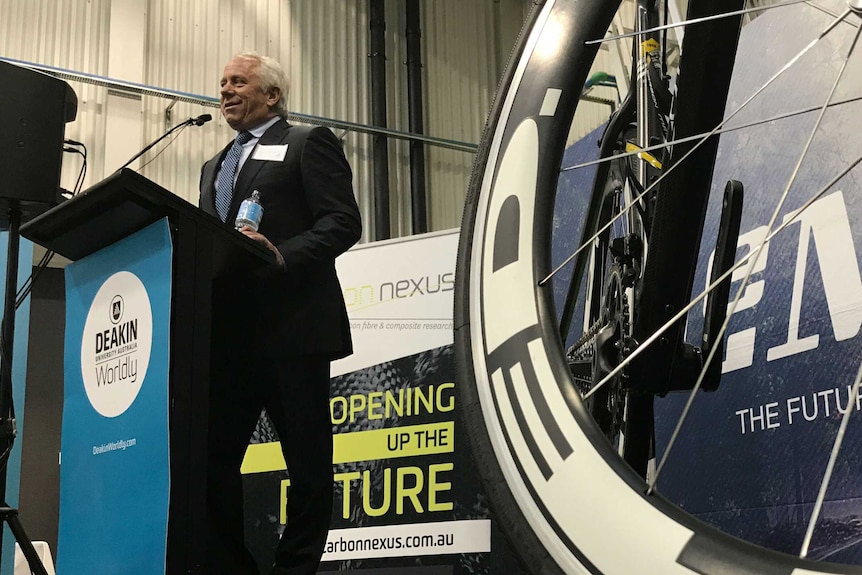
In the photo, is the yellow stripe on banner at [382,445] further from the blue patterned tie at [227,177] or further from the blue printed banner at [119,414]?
the blue printed banner at [119,414]

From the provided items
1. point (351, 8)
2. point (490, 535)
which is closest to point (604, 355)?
point (490, 535)

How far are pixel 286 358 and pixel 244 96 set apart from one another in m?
0.62

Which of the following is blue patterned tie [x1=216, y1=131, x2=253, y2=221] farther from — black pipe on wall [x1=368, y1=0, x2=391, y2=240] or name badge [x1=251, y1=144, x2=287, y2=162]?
black pipe on wall [x1=368, y1=0, x2=391, y2=240]

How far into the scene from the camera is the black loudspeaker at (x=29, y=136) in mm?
1792

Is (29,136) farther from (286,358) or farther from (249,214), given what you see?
(286,358)

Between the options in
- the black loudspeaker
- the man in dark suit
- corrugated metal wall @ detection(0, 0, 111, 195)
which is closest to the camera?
the man in dark suit

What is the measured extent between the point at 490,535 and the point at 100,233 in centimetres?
162

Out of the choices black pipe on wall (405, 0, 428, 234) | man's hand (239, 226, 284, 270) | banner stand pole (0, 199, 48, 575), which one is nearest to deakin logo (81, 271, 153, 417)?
man's hand (239, 226, 284, 270)

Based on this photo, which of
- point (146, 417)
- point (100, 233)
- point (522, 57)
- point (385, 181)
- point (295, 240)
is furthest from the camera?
point (385, 181)

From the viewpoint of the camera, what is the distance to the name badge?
173 centimetres

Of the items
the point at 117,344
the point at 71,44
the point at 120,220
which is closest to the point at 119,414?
the point at 117,344

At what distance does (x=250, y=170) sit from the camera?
5.75ft

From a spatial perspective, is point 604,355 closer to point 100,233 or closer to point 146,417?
point 146,417

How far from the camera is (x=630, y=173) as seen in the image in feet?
4.63
